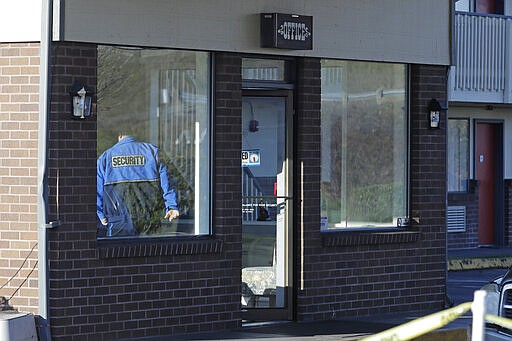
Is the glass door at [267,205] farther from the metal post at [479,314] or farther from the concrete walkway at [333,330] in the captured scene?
the metal post at [479,314]

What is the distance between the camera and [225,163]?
12086 mm

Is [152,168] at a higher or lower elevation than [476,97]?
lower

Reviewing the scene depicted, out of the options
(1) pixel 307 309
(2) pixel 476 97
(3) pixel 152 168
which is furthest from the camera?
(2) pixel 476 97

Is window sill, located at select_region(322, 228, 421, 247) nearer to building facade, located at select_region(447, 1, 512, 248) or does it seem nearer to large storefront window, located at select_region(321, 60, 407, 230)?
large storefront window, located at select_region(321, 60, 407, 230)

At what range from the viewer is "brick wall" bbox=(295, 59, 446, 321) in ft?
41.8

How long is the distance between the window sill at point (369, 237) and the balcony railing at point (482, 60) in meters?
7.43

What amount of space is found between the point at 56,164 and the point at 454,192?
12607 millimetres

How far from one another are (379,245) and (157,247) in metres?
2.98

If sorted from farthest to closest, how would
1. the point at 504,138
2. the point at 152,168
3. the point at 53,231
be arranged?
1. the point at 504,138
2. the point at 152,168
3. the point at 53,231

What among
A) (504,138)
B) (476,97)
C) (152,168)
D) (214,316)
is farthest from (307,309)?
(504,138)

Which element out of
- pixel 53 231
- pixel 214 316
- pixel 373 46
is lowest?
pixel 214 316

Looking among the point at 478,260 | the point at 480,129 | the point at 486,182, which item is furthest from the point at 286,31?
the point at 486,182

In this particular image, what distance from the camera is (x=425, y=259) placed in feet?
45.4

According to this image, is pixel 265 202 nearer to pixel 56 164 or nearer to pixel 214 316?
pixel 214 316
